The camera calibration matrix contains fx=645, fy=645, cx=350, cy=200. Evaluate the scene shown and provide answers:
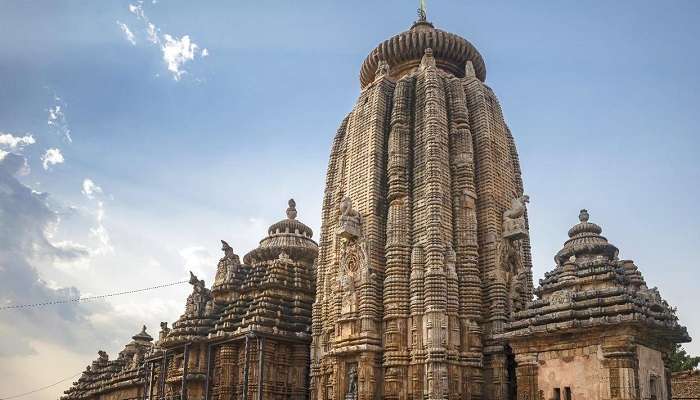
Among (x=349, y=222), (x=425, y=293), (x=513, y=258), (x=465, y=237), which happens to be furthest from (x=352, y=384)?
(x=513, y=258)

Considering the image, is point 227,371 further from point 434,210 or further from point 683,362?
point 683,362

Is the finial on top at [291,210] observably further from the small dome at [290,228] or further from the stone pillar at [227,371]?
the stone pillar at [227,371]

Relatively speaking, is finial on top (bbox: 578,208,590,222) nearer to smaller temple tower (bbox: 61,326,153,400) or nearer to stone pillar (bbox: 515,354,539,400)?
stone pillar (bbox: 515,354,539,400)

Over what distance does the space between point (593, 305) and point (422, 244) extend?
6703 mm

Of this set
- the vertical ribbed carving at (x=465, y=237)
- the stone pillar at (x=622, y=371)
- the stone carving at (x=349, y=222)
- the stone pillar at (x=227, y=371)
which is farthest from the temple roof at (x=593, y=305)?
the stone pillar at (x=227, y=371)

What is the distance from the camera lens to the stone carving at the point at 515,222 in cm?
2503

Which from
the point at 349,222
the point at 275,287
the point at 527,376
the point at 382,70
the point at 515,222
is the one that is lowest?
the point at 527,376

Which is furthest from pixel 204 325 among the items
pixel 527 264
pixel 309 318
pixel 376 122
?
pixel 527 264

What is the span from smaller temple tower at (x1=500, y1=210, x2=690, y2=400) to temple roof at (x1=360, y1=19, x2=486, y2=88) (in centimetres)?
1243

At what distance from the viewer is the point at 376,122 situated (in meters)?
27.2

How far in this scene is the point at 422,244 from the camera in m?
23.8

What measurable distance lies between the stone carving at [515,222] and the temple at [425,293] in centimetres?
6

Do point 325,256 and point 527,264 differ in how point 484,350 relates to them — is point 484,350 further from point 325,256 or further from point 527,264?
point 325,256

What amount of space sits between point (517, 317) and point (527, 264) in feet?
18.4
